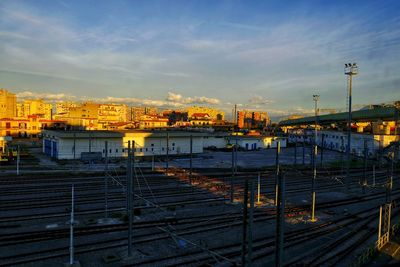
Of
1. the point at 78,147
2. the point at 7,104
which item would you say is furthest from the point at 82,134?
the point at 7,104

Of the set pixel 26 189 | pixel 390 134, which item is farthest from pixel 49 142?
pixel 390 134

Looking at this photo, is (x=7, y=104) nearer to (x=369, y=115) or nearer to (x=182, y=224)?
(x=369, y=115)

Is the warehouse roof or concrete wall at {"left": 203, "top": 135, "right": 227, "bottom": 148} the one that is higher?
the warehouse roof

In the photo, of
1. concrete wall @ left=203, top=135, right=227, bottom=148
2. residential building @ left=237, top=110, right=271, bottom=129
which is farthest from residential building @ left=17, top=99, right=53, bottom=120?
concrete wall @ left=203, top=135, right=227, bottom=148

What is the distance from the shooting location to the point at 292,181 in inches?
1284

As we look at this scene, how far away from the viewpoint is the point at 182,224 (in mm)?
17141

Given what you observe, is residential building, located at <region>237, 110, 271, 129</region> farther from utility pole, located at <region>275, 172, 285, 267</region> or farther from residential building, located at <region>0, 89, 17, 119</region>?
utility pole, located at <region>275, 172, 285, 267</region>

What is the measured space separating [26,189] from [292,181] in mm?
23487

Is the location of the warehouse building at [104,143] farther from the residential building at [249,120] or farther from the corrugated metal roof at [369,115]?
the residential building at [249,120]

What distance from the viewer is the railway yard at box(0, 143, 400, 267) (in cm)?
1280

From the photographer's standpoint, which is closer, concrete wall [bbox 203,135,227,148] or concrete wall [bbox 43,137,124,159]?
concrete wall [bbox 43,137,124,159]

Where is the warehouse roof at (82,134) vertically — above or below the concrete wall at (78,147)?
above

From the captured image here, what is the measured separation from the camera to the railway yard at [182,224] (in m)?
12.8

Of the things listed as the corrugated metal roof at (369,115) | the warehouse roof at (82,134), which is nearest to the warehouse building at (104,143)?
the warehouse roof at (82,134)
